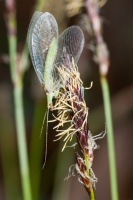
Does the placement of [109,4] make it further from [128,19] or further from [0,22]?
[0,22]

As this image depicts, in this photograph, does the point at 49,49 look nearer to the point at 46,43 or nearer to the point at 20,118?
the point at 46,43

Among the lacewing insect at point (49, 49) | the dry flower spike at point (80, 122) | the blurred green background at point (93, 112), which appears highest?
the blurred green background at point (93, 112)

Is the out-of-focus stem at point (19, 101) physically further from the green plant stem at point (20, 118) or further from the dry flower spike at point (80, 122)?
the dry flower spike at point (80, 122)

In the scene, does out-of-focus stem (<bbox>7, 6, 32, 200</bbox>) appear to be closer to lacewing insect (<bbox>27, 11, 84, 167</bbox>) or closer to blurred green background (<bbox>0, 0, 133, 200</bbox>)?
lacewing insect (<bbox>27, 11, 84, 167</bbox>)

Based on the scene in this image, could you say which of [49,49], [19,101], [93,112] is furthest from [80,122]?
[93,112]

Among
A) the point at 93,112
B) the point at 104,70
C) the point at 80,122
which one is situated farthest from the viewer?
the point at 93,112

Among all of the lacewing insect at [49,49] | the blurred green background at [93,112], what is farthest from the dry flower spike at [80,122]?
the blurred green background at [93,112]

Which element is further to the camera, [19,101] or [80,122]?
[19,101]

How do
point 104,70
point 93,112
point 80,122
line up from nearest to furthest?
1. point 80,122
2. point 104,70
3. point 93,112

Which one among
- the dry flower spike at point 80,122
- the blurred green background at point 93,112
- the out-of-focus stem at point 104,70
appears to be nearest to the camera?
the dry flower spike at point 80,122
